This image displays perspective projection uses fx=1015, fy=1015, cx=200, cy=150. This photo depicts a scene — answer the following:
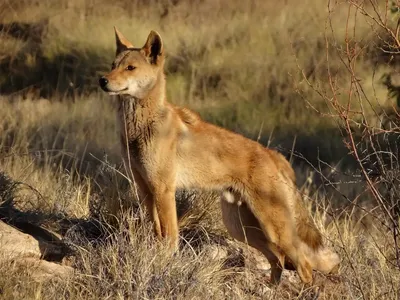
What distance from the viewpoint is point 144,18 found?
65.8 feet

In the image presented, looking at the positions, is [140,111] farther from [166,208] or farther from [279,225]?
[279,225]

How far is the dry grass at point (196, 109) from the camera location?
6582mm

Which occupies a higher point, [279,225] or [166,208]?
[166,208]

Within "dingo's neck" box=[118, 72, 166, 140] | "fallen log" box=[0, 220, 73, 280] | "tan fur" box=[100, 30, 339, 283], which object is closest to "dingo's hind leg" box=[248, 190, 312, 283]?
"tan fur" box=[100, 30, 339, 283]

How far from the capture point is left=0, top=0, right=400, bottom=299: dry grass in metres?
6.58

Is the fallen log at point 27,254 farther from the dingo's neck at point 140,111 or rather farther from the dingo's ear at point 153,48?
the dingo's ear at point 153,48

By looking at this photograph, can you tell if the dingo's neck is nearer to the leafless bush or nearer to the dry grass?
the dry grass

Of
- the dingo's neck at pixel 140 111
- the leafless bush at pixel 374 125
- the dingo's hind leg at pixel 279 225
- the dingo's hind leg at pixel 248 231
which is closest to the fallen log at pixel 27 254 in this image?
the dingo's neck at pixel 140 111

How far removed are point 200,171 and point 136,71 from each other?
2.89ft

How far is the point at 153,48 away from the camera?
7684 mm

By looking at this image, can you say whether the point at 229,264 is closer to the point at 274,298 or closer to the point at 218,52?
the point at 274,298

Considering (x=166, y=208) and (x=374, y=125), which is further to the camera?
(x=374, y=125)

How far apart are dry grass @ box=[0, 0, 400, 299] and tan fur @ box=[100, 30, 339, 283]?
217 mm

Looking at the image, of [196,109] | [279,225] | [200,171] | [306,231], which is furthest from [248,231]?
[196,109]
